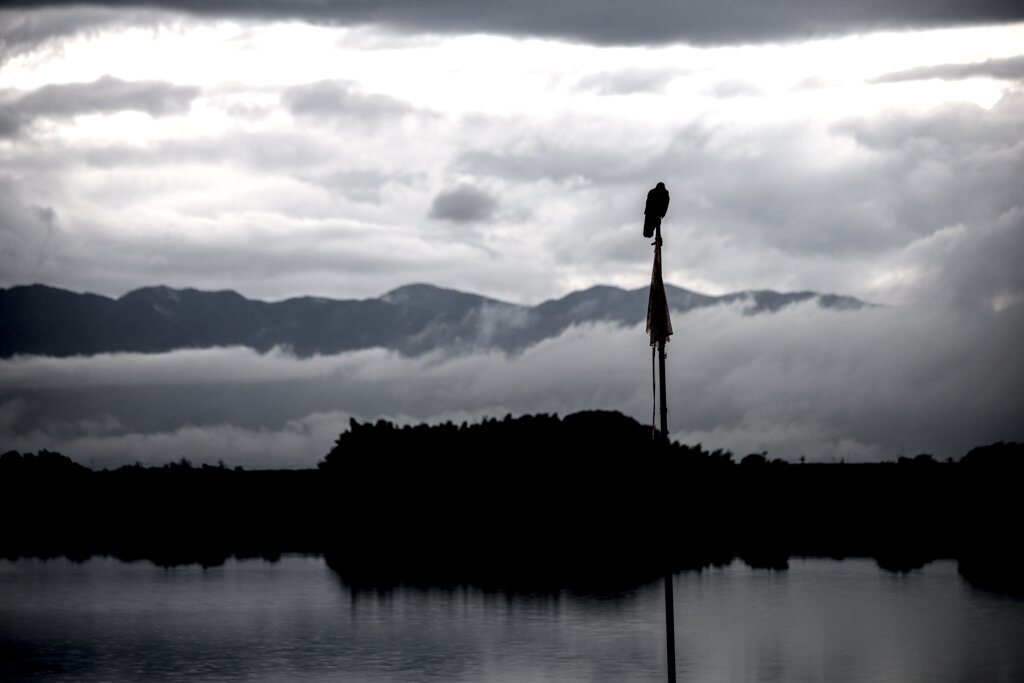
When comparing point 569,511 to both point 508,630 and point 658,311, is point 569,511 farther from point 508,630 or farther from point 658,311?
point 658,311

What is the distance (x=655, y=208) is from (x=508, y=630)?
30.7 m

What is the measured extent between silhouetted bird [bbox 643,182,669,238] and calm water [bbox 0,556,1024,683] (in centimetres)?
1705

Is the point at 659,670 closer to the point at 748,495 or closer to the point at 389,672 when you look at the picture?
the point at 389,672

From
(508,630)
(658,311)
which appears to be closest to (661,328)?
(658,311)

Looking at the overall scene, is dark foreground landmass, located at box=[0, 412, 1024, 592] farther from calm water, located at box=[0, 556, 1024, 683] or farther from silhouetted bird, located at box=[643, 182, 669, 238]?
silhouetted bird, located at box=[643, 182, 669, 238]

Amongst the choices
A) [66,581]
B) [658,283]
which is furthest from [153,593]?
[658,283]

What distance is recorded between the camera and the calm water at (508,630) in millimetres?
52438

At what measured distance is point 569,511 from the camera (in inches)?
4419

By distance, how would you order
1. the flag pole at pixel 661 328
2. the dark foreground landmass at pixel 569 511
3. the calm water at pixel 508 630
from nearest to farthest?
the flag pole at pixel 661 328, the calm water at pixel 508 630, the dark foreground landmass at pixel 569 511

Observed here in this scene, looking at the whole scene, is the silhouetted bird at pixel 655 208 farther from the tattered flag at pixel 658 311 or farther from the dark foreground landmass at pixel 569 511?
the dark foreground landmass at pixel 569 511

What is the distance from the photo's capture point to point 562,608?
7244cm

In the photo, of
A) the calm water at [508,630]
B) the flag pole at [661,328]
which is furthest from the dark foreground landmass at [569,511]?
the flag pole at [661,328]

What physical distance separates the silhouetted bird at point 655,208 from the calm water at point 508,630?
17052 millimetres

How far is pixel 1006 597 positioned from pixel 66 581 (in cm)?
4748
